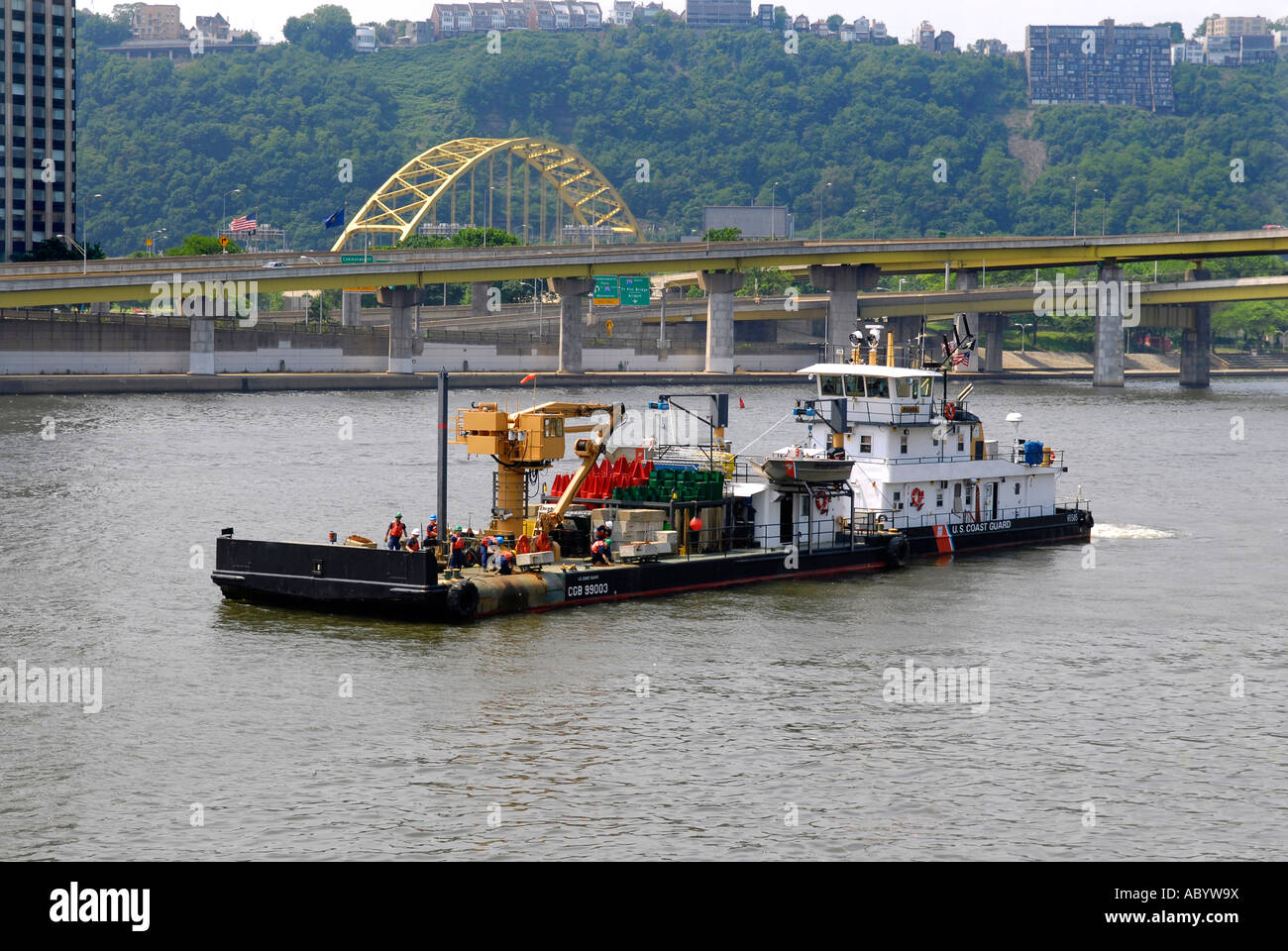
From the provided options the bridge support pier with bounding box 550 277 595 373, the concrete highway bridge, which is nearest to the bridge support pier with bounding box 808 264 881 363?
the concrete highway bridge

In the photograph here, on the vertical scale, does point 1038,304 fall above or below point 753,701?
above

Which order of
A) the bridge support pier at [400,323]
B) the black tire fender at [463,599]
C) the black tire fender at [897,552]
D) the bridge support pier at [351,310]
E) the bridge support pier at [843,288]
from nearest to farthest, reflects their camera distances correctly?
the black tire fender at [463,599], the black tire fender at [897,552], the bridge support pier at [400,323], the bridge support pier at [843,288], the bridge support pier at [351,310]

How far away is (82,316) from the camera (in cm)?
14450

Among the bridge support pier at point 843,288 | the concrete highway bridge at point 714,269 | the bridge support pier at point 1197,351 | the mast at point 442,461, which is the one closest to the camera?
the mast at point 442,461

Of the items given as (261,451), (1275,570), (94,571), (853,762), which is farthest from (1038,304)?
(853,762)

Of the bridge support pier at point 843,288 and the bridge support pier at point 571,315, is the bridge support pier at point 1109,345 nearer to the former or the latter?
the bridge support pier at point 843,288

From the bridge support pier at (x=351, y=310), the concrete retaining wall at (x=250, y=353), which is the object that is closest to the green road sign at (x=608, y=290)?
the concrete retaining wall at (x=250, y=353)

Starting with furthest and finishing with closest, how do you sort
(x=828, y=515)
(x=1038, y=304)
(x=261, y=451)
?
(x=1038, y=304), (x=261, y=451), (x=828, y=515)

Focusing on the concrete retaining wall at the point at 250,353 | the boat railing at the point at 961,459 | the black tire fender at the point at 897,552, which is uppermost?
the concrete retaining wall at the point at 250,353

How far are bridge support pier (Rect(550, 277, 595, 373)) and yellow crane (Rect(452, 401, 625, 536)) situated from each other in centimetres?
12623

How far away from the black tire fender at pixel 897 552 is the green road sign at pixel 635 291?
12692cm

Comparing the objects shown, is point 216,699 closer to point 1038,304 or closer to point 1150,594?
point 1150,594

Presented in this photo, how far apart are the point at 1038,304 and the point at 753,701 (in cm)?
16545

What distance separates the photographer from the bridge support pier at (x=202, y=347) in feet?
478
